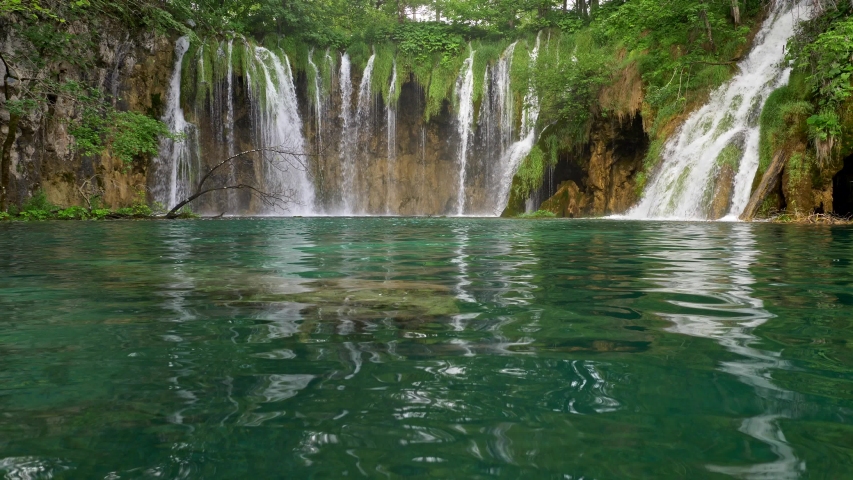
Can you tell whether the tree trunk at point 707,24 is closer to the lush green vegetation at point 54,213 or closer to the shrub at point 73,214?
Result: the lush green vegetation at point 54,213

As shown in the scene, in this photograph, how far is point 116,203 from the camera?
22.0 meters

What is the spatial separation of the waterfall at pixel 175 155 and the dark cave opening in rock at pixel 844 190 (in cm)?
2120

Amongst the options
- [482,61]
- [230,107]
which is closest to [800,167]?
[482,61]

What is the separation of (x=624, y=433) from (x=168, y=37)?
1044 inches

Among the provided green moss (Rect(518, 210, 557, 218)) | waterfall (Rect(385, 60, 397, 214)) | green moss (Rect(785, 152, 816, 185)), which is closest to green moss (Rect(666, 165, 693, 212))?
green moss (Rect(785, 152, 816, 185))

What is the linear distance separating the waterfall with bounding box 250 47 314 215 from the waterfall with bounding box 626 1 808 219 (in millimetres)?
14364

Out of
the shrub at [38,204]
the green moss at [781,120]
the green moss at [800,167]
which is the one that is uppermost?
the green moss at [781,120]

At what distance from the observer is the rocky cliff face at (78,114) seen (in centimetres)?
1872

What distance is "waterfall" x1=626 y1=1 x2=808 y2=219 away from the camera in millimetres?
15227

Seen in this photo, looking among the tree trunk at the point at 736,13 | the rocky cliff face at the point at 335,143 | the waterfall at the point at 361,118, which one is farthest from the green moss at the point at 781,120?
the waterfall at the point at 361,118

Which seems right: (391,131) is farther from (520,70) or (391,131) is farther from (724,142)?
(724,142)

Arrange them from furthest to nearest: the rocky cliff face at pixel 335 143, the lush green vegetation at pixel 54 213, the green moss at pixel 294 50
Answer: the green moss at pixel 294 50
the rocky cliff face at pixel 335 143
the lush green vegetation at pixel 54 213

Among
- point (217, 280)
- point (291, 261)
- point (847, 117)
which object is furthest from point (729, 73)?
point (217, 280)

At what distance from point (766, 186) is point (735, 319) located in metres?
13.0
